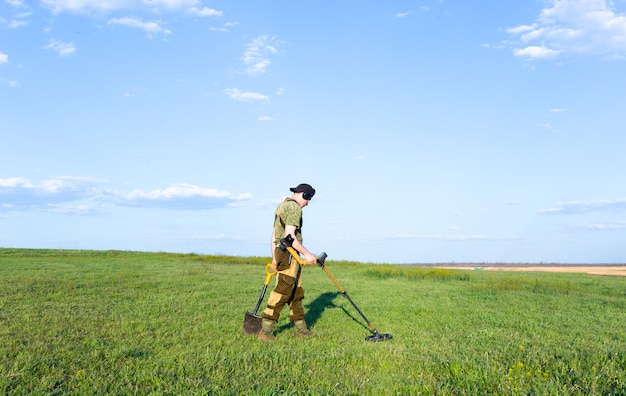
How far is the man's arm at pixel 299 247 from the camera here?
8.88m

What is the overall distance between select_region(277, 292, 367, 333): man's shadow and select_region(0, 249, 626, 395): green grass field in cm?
5

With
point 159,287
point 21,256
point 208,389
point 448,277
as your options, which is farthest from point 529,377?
point 21,256

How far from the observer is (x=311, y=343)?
9188mm

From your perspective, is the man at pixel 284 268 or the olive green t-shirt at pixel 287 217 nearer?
the olive green t-shirt at pixel 287 217

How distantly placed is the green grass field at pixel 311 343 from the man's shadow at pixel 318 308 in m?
0.05

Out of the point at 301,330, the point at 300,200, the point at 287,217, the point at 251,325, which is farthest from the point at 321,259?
the point at 251,325

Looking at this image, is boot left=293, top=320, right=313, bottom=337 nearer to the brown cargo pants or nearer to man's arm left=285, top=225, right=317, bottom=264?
the brown cargo pants

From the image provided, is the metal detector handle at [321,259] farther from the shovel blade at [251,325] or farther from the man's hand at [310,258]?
the shovel blade at [251,325]

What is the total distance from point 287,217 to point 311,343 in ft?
7.76

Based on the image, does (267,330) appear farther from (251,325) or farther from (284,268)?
(284,268)

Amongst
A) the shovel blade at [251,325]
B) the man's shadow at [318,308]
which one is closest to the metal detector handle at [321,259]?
the shovel blade at [251,325]

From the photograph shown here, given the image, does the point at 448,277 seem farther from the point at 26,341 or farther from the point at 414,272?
the point at 26,341

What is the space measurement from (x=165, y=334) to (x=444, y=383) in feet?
19.2

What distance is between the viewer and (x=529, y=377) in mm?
6434
